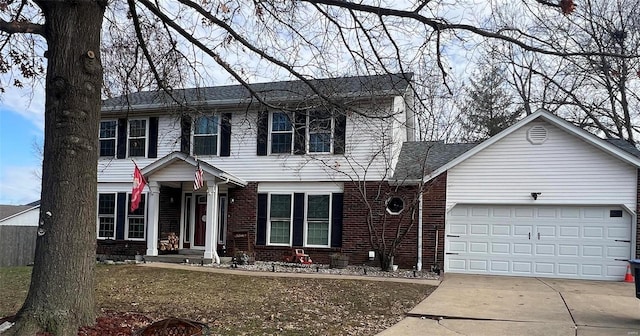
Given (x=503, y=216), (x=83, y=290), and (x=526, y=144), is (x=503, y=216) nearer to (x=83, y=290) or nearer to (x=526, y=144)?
(x=526, y=144)

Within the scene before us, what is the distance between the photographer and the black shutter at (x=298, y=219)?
1539 cm

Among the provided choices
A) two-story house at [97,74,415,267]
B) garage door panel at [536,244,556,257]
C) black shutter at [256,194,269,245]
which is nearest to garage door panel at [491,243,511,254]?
garage door panel at [536,244,556,257]

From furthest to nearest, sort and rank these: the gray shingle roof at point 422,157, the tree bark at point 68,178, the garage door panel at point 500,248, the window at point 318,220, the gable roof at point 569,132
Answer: the window at point 318,220, the gray shingle roof at point 422,157, the garage door panel at point 500,248, the gable roof at point 569,132, the tree bark at point 68,178

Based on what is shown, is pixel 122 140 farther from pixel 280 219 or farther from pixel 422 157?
pixel 422 157

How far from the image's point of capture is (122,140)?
17.3 m

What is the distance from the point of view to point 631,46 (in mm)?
19406

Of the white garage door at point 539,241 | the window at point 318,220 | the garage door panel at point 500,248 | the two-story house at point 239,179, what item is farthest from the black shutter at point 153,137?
the garage door panel at point 500,248

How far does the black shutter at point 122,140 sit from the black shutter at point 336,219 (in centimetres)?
757

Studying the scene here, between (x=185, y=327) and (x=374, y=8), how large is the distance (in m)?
4.29

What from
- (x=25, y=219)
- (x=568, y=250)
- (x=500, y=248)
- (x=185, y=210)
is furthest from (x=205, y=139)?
(x=25, y=219)

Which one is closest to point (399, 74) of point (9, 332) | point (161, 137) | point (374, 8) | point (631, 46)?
point (374, 8)

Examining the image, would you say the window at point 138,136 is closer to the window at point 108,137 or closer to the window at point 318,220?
the window at point 108,137

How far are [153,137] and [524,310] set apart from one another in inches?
505

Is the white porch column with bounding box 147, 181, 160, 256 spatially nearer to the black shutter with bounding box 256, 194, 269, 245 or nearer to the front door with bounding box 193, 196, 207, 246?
the front door with bounding box 193, 196, 207, 246
